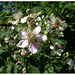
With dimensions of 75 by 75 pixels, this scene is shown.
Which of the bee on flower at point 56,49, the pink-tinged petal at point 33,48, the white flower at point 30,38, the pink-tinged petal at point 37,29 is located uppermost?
the pink-tinged petal at point 37,29

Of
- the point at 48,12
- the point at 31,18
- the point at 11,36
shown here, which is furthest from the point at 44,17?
the point at 11,36

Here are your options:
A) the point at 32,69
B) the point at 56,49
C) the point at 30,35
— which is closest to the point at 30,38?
the point at 30,35

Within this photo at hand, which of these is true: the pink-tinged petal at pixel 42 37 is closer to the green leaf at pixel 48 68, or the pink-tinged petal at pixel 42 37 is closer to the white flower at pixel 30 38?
the white flower at pixel 30 38

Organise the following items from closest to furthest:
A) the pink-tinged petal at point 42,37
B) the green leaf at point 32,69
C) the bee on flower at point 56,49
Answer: the pink-tinged petal at point 42,37
the green leaf at point 32,69
the bee on flower at point 56,49

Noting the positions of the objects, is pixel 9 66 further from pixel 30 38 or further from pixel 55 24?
pixel 55 24

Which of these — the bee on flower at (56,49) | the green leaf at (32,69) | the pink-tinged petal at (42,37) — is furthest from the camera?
the bee on flower at (56,49)

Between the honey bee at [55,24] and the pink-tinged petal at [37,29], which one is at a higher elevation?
the honey bee at [55,24]

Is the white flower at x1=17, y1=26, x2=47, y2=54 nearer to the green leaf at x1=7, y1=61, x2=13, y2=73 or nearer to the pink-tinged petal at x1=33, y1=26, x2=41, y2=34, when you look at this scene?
the pink-tinged petal at x1=33, y1=26, x2=41, y2=34

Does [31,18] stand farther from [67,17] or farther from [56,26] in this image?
[67,17]

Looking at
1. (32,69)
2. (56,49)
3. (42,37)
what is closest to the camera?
(42,37)

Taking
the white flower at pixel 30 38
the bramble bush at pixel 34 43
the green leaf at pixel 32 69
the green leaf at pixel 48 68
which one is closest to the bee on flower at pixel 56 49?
the bramble bush at pixel 34 43

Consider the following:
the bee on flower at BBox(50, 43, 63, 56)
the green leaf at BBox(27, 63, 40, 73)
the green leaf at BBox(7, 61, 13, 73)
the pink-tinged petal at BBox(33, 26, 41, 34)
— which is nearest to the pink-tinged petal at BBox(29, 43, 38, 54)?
the pink-tinged petal at BBox(33, 26, 41, 34)

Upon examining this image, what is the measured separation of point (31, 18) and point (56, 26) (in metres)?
0.29

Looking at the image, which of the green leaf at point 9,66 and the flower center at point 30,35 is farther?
the green leaf at point 9,66
